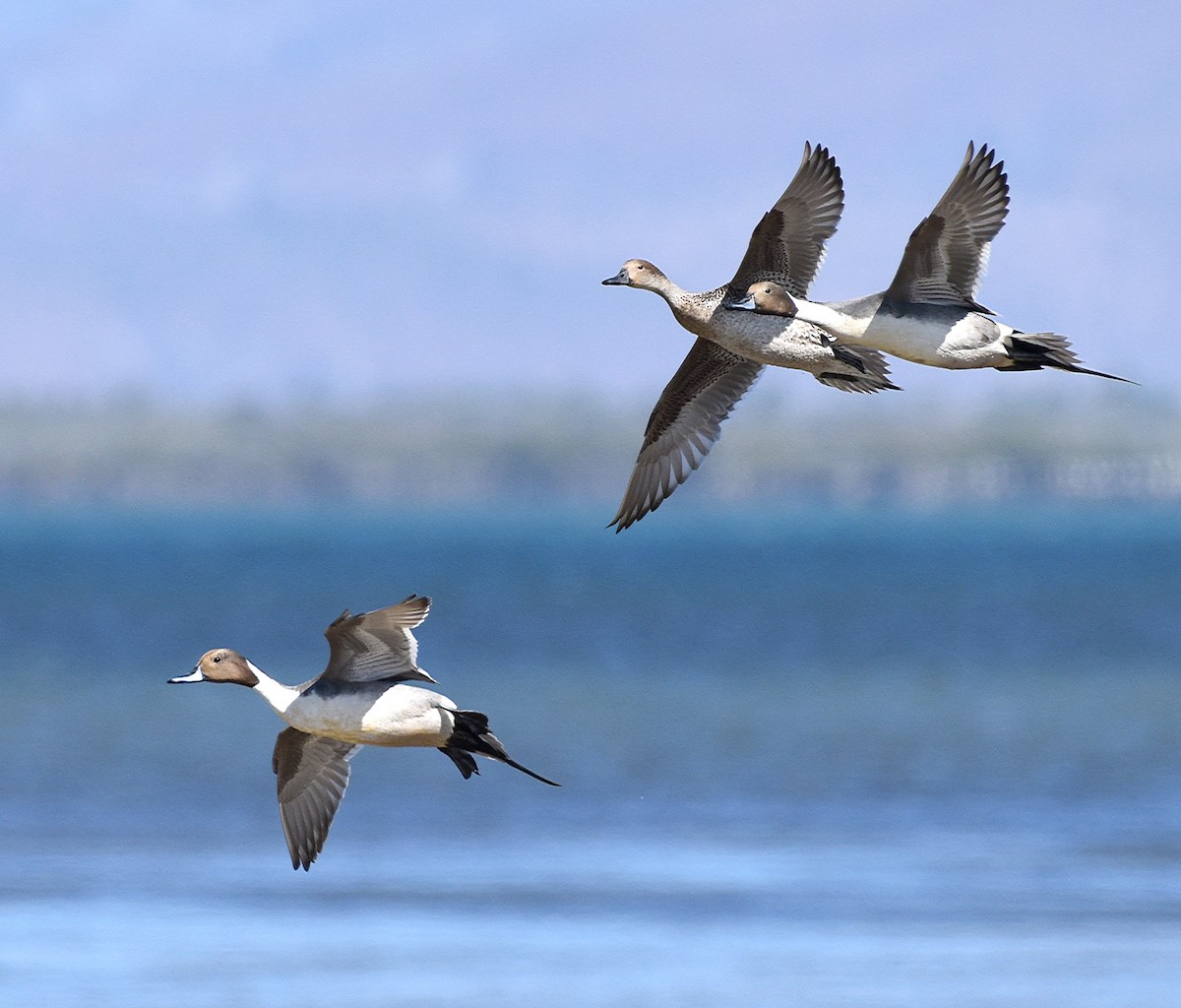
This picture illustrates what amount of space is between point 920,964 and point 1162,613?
5520 centimetres

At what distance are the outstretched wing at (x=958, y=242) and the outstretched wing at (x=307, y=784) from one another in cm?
394

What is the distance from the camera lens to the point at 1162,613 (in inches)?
2928

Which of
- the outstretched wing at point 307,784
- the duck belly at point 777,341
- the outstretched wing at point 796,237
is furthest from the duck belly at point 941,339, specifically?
the outstretched wing at point 307,784

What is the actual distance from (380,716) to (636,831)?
1478 centimetres

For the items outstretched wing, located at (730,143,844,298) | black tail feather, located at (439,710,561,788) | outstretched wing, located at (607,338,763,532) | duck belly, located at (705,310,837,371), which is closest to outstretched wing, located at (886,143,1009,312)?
duck belly, located at (705,310,837,371)

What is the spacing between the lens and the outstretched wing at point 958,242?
43.8ft

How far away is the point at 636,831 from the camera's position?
27.4m

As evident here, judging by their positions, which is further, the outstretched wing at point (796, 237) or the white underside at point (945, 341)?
the outstretched wing at point (796, 237)

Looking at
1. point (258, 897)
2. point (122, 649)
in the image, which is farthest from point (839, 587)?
point (258, 897)

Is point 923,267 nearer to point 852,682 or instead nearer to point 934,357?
point 934,357

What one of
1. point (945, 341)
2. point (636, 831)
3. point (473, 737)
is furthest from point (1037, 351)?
point (636, 831)

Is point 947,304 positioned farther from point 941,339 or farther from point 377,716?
point 377,716

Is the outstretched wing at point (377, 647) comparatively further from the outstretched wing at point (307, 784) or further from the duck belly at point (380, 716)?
the outstretched wing at point (307, 784)

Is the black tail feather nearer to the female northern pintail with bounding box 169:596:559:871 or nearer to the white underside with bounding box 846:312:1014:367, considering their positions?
the female northern pintail with bounding box 169:596:559:871
